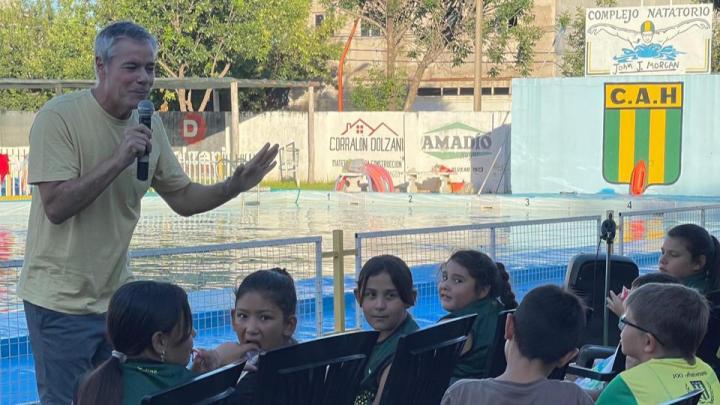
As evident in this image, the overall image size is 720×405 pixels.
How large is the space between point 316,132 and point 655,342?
30.0 m

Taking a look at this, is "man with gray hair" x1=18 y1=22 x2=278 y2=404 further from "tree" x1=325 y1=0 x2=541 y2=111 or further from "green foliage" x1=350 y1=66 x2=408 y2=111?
"green foliage" x1=350 y1=66 x2=408 y2=111

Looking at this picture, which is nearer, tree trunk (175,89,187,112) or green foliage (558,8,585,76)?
tree trunk (175,89,187,112)

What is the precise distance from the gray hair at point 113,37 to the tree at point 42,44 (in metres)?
31.6

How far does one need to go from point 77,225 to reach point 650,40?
24263mm

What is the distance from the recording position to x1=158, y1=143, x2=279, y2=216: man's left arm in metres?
4.46

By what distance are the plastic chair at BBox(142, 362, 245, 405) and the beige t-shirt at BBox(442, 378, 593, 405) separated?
68 cm

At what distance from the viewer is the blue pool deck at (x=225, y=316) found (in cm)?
656

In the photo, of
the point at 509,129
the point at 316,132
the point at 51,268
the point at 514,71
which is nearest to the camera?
the point at 51,268

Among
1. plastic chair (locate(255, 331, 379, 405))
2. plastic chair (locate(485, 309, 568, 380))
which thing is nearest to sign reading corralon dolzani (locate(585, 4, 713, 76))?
plastic chair (locate(485, 309, 568, 380))

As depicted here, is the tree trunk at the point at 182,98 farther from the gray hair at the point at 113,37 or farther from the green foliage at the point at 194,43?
the gray hair at the point at 113,37

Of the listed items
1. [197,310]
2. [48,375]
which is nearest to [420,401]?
[48,375]

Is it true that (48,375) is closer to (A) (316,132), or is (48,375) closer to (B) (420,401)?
(B) (420,401)

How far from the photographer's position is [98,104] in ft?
13.6

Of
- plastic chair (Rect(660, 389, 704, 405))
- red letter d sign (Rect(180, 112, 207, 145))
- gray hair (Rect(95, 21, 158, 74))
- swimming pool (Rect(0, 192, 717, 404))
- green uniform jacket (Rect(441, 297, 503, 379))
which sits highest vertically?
red letter d sign (Rect(180, 112, 207, 145))
